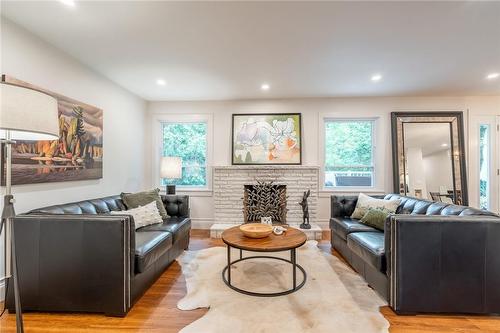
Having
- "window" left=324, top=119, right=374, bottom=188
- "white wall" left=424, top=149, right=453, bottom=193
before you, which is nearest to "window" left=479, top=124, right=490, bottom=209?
"white wall" left=424, top=149, right=453, bottom=193

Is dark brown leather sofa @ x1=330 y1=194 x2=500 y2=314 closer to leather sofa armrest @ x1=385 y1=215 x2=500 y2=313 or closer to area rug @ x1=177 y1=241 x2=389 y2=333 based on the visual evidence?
leather sofa armrest @ x1=385 y1=215 x2=500 y2=313

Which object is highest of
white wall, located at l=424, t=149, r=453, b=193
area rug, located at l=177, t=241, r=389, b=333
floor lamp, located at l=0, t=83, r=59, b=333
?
floor lamp, located at l=0, t=83, r=59, b=333

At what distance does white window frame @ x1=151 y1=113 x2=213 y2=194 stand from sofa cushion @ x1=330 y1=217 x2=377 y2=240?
7.88 ft

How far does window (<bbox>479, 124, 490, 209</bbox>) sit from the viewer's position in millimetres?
4266

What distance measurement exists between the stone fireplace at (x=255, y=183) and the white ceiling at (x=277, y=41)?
151cm

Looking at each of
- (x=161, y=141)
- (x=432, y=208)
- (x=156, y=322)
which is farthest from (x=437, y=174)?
(x=161, y=141)

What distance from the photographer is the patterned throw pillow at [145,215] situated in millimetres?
2779

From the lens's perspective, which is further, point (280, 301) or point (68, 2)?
point (280, 301)

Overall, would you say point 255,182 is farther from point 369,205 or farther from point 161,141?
point 161,141

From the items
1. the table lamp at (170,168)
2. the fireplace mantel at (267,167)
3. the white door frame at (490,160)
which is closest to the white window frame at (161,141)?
the fireplace mantel at (267,167)

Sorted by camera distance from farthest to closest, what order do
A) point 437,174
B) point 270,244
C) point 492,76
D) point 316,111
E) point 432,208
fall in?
1. point 316,111
2. point 437,174
3. point 492,76
4. point 432,208
5. point 270,244

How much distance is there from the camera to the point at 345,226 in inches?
115

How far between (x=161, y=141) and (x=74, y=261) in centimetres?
320

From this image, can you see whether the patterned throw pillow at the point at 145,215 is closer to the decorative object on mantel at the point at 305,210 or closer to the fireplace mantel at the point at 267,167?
the fireplace mantel at the point at 267,167
